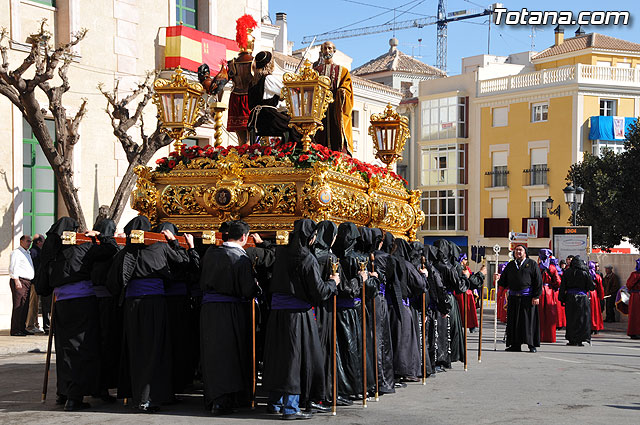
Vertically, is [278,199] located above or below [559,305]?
above

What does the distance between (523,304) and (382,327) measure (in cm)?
634

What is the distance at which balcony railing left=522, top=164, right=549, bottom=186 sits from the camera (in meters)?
A: 43.9

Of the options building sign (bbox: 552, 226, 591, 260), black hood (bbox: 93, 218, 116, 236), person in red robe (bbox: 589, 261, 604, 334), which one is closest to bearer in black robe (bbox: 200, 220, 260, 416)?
black hood (bbox: 93, 218, 116, 236)

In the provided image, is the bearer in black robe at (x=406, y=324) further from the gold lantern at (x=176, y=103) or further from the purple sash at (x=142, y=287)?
the gold lantern at (x=176, y=103)

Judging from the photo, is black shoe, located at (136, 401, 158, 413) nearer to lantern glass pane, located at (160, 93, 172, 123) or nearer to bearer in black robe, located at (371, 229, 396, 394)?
bearer in black robe, located at (371, 229, 396, 394)

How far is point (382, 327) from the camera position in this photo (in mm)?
9992

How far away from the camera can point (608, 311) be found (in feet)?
80.3

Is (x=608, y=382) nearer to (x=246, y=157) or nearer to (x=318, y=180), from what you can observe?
(x=318, y=180)

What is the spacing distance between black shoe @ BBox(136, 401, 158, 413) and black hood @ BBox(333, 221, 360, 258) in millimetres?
2488

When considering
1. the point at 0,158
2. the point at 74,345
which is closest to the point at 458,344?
the point at 74,345

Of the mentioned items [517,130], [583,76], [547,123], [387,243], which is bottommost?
[387,243]

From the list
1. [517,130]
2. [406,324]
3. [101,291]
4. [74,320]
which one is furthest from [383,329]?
[517,130]

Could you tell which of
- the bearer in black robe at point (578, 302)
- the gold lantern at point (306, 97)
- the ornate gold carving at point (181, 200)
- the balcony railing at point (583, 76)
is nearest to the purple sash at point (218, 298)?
the ornate gold carving at point (181, 200)

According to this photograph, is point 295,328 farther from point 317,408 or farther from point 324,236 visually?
point 324,236
